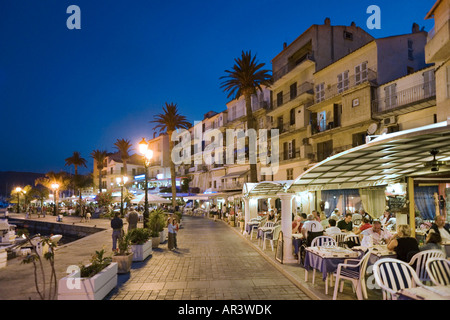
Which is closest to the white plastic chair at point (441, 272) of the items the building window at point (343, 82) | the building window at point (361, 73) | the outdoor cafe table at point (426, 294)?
the outdoor cafe table at point (426, 294)

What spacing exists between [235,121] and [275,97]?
30.1ft

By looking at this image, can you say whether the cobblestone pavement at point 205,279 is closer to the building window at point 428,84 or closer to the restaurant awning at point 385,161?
the restaurant awning at point 385,161

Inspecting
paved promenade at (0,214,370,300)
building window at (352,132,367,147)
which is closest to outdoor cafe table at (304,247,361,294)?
paved promenade at (0,214,370,300)

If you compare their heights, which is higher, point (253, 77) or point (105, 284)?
point (253, 77)

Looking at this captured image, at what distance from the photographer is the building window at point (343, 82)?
2486cm

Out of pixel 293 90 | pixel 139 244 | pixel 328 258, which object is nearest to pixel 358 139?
pixel 293 90

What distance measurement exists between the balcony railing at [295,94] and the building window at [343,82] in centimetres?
363

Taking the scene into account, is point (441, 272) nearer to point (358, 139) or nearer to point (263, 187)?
point (263, 187)

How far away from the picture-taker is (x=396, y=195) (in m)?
16.5

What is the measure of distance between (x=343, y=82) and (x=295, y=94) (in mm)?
6933

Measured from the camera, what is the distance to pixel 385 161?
365 inches
